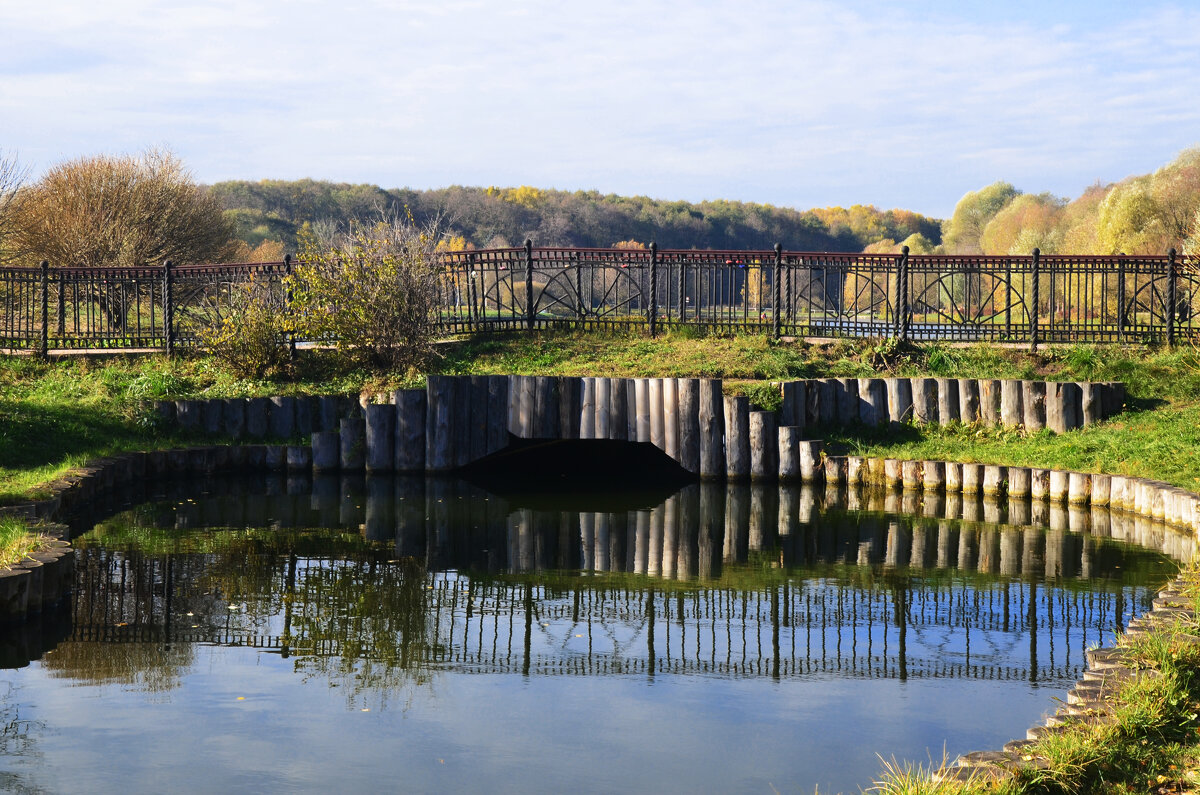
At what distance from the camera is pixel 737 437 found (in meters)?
16.2

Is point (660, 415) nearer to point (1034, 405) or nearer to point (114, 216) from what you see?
point (1034, 405)

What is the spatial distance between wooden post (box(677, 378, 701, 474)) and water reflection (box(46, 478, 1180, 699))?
3.84 feet

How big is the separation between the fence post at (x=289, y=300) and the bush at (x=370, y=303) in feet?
0.45

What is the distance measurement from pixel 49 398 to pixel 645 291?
10.4 metres

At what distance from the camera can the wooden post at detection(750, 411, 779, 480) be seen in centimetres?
1608

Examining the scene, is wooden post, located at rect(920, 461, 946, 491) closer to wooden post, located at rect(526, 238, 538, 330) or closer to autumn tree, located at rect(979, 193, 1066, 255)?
wooden post, located at rect(526, 238, 538, 330)

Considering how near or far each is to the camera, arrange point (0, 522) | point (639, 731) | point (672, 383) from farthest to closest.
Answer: point (672, 383), point (0, 522), point (639, 731)

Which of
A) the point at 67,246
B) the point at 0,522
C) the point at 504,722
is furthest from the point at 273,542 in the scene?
the point at 67,246

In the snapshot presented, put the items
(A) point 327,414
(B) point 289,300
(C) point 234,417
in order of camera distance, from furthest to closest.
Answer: (B) point 289,300, (A) point 327,414, (C) point 234,417

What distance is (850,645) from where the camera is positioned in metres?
8.51

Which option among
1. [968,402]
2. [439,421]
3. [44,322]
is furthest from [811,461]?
[44,322]

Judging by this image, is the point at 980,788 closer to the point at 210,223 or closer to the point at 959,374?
the point at 959,374

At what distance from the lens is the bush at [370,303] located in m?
19.2

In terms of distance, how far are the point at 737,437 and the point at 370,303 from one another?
6.79 metres
